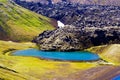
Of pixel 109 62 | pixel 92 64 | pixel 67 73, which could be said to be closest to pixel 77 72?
pixel 67 73

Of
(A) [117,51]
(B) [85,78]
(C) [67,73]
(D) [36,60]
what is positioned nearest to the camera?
(B) [85,78]

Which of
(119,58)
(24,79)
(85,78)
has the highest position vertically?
(119,58)

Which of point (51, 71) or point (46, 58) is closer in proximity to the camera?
point (51, 71)

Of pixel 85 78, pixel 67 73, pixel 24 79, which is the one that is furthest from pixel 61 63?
pixel 24 79

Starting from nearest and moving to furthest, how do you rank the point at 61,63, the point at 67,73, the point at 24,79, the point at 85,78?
the point at 24,79 < the point at 85,78 < the point at 67,73 < the point at 61,63

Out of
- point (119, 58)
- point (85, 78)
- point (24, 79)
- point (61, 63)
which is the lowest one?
point (24, 79)

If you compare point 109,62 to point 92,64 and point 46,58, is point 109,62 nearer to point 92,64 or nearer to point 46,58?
point 92,64

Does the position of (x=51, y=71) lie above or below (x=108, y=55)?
below

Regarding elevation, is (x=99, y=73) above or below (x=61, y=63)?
below

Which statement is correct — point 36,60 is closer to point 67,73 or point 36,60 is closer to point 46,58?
point 46,58
